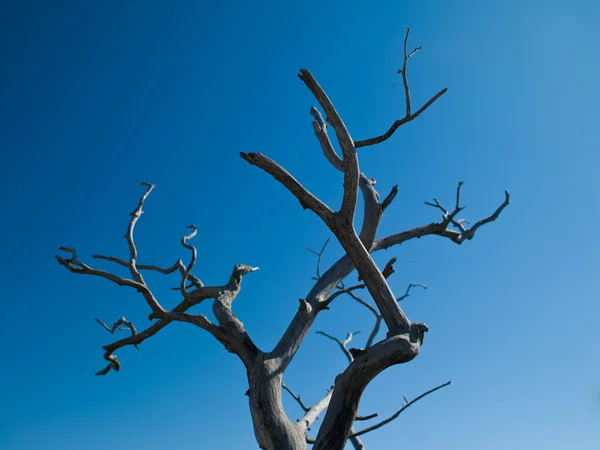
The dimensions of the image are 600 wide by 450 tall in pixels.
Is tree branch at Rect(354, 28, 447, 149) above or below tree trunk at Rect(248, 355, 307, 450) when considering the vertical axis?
above

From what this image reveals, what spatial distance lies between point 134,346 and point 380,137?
3.98 meters

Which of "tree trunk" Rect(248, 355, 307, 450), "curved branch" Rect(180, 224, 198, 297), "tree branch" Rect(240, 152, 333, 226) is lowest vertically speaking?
"tree trunk" Rect(248, 355, 307, 450)

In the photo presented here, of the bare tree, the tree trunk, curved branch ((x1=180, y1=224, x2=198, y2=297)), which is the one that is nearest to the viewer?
the bare tree

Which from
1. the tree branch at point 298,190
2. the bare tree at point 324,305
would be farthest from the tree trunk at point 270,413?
the tree branch at point 298,190

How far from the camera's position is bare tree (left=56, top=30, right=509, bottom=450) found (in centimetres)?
293

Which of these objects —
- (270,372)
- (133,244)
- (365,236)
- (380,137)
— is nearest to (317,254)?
(365,236)

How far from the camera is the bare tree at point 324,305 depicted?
9.61 ft

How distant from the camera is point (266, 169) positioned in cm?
307

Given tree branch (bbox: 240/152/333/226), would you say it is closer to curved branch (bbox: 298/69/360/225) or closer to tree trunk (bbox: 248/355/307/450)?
curved branch (bbox: 298/69/360/225)

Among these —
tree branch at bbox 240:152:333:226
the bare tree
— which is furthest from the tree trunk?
tree branch at bbox 240:152:333:226

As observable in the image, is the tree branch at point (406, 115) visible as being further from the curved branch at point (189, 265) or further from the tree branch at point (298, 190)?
the curved branch at point (189, 265)

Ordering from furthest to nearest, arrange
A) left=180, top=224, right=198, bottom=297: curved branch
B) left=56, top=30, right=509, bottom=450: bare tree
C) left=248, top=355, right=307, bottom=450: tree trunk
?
left=180, top=224, right=198, bottom=297: curved branch → left=248, top=355, right=307, bottom=450: tree trunk → left=56, top=30, right=509, bottom=450: bare tree

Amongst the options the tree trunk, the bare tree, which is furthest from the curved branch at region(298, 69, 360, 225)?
the tree trunk

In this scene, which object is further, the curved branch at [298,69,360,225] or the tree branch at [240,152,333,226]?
the tree branch at [240,152,333,226]
